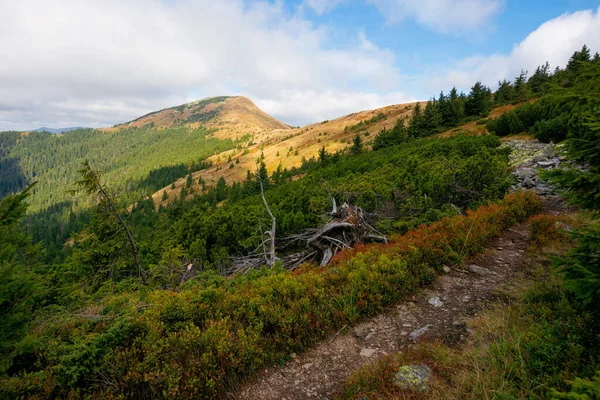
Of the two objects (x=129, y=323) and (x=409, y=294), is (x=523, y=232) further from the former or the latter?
(x=129, y=323)

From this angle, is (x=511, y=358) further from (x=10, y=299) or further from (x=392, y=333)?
(x=10, y=299)

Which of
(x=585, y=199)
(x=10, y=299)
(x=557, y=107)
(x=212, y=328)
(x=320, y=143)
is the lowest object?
(x=212, y=328)

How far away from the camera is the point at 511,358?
3.05 metres

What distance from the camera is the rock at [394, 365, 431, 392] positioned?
3.16 meters

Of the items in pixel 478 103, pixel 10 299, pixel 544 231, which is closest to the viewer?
pixel 10 299

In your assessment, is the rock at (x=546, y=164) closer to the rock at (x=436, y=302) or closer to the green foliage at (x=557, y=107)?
the green foliage at (x=557, y=107)

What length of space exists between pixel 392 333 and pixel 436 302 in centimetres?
131

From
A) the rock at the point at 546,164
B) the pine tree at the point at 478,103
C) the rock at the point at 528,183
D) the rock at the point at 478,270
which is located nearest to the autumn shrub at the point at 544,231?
the rock at the point at 478,270

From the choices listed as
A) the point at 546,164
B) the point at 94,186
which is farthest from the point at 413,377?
the point at 546,164

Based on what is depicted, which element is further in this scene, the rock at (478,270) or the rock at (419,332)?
the rock at (478,270)

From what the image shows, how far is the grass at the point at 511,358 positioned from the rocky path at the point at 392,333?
32 centimetres

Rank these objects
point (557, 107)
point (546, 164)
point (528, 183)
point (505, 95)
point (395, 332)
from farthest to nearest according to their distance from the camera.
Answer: point (505, 95)
point (546, 164)
point (528, 183)
point (557, 107)
point (395, 332)

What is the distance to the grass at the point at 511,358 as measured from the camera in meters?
2.70

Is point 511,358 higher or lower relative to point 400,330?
higher
